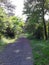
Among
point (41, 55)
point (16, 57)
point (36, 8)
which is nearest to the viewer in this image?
point (16, 57)

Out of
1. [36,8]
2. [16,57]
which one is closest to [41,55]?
[16,57]

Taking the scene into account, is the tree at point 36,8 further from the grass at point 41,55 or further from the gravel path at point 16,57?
the gravel path at point 16,57

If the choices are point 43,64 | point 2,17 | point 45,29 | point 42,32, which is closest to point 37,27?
point 42,32

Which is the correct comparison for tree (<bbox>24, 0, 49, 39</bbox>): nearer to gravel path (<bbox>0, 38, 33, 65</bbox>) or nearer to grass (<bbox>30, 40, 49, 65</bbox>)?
grass (<bbox>30, 40, 49, 65</bbox>)

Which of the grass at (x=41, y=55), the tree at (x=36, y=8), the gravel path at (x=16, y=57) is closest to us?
the gravel path at (x=16, y=57)

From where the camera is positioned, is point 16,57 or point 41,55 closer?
point 16,57

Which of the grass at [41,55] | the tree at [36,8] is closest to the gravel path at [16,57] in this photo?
the grass at [41,55]

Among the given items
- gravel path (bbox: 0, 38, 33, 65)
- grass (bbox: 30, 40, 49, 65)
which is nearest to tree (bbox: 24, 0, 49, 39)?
grass (bbox: 30, 40, 49, 65)

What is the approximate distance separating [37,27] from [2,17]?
13.1 m

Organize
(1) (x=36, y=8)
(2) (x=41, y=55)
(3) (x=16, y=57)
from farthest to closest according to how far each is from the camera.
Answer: (1) (x=36, y=8) < (2) (x=41, y=55) < (3) (x=16, y=57)

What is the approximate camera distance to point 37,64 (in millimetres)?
10375

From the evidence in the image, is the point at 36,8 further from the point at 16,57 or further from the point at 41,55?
the point at 16,57

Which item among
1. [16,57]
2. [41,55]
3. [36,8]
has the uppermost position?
[36,8]

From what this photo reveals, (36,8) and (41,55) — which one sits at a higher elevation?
(36,8)
